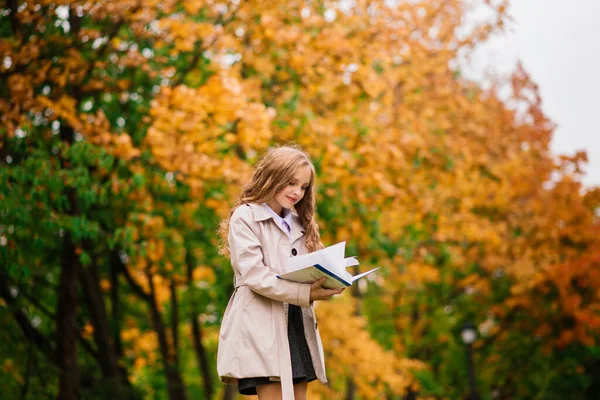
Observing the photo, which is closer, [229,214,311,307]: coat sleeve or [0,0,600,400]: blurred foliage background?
[229,214,311,307]: coat sleeve

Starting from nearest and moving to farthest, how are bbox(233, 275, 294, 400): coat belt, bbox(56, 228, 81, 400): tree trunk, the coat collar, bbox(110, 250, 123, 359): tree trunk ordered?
1. bbox(233, 275, 294, 400): coat belt
2. the coat collar
3. bbox(56, 228, 81, 400): tree trunk
4. bbox(110, 250, 123, 359): tree trunk

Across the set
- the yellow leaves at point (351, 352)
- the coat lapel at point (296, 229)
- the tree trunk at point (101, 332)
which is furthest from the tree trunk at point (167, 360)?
the coat lapel at point (296, 229)

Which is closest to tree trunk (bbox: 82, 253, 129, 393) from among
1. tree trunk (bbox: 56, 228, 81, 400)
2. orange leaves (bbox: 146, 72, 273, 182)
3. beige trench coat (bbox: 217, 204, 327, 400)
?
tree trunk (bbox: 56, 228, 81, 400)

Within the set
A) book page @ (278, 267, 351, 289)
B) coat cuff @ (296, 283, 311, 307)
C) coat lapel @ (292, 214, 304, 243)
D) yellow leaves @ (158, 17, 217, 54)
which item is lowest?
coat cuff @ (296, 283, 311, 307)

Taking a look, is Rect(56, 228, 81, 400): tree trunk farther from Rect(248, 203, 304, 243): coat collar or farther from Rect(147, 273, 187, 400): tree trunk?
Rect(248, 203, 304, 243): coat collar

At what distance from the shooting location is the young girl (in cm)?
408

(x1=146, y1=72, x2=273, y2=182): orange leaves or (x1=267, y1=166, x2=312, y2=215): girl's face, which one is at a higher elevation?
(x1=146, y1=72, x2=273, y2=182): orange leaves

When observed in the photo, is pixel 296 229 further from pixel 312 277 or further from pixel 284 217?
pixel 312 277

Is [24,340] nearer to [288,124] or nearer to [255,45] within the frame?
[288,124]

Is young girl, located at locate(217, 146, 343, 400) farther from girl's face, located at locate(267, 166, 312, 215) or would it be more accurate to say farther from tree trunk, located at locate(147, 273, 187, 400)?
tree trunk, located at locate(147, 273, 187, 400)

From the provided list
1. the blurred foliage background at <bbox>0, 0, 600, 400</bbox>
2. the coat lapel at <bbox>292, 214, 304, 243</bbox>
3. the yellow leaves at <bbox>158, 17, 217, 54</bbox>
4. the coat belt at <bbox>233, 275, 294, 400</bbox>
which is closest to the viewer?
the coat belt at <bbox>233, 275, 294, 400</bbox>

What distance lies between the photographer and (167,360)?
12.8m

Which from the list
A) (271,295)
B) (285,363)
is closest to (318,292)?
(271,295)

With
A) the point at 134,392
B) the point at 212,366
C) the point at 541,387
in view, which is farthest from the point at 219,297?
the point at 541,387
